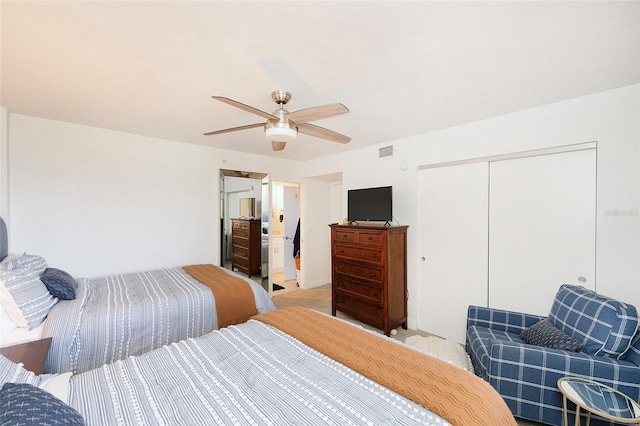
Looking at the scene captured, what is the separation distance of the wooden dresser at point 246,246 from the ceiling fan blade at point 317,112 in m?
2.76

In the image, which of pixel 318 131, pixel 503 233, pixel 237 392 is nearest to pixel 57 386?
pixel 237 392

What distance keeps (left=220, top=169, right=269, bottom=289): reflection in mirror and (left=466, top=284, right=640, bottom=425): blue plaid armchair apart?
335cm

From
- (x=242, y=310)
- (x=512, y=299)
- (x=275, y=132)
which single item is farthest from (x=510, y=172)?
(x=242, y=310)

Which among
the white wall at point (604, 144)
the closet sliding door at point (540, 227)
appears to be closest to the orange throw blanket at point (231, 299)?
the closet sliding door at point (540, 227)

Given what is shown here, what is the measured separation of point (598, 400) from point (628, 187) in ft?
5.37

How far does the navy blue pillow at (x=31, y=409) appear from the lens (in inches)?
29.4

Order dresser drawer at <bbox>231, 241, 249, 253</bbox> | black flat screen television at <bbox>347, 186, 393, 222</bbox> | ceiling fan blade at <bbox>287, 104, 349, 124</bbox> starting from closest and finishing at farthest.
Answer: ceiling fan blade at <bbox>287, 104, 349, 124</bbox>, black flat screen television at <bbox>347, 186, 393, 222</bbox>, dresser drawer at <bbox>231, 241, 249, 253</bbox>

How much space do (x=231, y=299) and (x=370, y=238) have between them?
1714mm

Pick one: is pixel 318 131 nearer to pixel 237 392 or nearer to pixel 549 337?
pixel 237 392

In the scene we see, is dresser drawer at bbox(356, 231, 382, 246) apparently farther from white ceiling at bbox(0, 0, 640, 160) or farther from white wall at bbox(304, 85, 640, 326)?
white ceiling at bbox(0, 0, 640, 160)

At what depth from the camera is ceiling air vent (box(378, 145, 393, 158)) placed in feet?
11.5

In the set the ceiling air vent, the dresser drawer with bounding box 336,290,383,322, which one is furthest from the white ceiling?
the dresser drawer with bounding box 336,290,383,322

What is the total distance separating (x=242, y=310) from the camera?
2.53 metres

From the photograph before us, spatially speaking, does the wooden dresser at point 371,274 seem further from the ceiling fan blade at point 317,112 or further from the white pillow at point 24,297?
the white pillow at point 24,297
